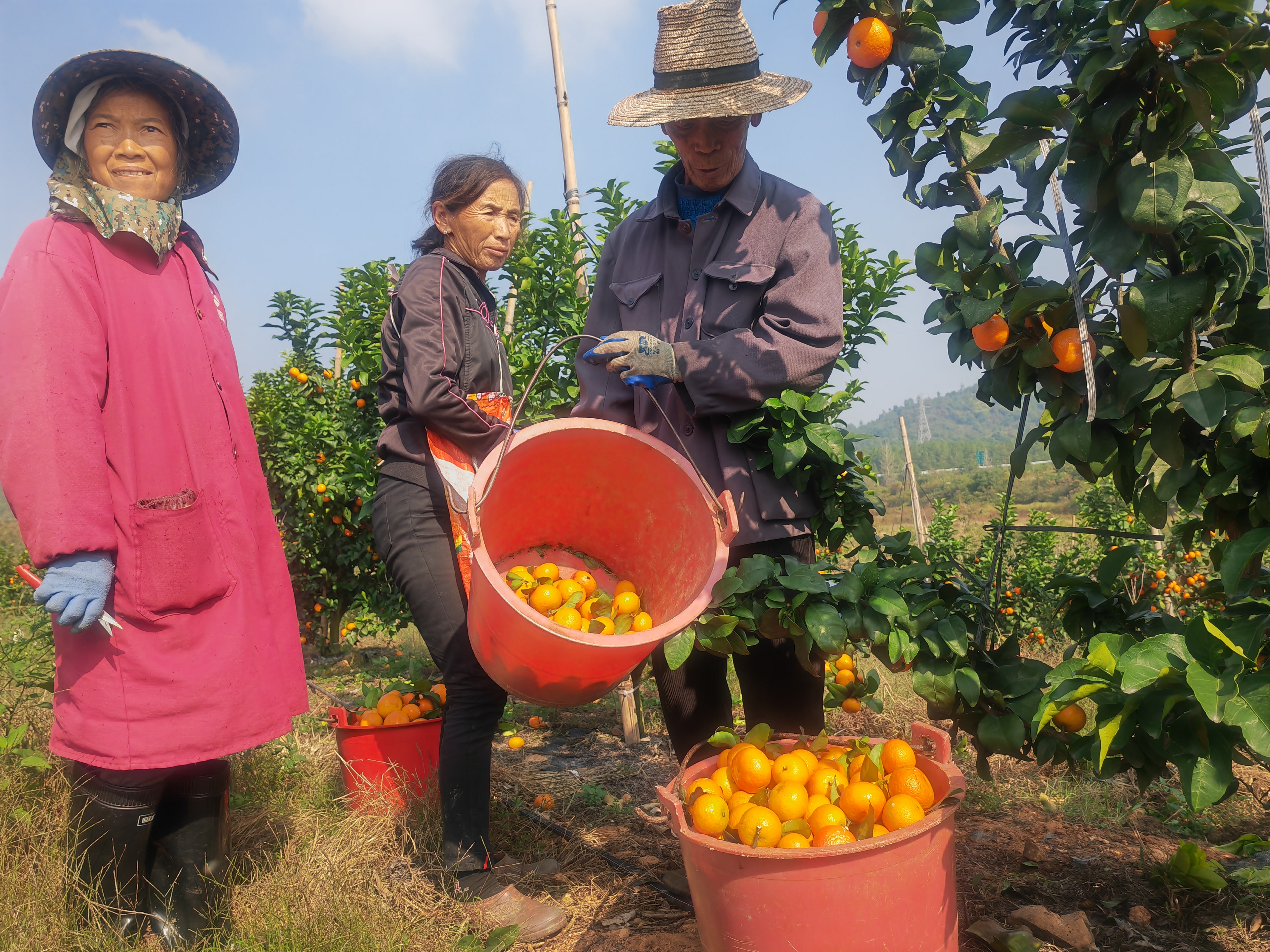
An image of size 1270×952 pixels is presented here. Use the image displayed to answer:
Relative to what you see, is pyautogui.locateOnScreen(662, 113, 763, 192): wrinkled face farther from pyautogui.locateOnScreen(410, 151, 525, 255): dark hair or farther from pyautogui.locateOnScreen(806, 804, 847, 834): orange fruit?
pyautogui.locateOnScreen(806, 804, 847, 834): orange fruit

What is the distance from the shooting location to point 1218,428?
52.9 inches

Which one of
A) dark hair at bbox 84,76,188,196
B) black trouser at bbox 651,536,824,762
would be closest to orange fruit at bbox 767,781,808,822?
black trouser at bbox 651,536,824,762

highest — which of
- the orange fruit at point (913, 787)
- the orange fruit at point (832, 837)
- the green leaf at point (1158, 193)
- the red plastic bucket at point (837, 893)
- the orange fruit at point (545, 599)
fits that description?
the green leaf at point (1158, 193)

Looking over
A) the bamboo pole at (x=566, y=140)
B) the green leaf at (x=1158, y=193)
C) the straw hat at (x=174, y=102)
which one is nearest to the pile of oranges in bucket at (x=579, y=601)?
the green leaf at (x=1158, y=193)

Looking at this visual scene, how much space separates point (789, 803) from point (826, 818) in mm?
77

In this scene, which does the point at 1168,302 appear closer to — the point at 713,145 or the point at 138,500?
the point at 713,145

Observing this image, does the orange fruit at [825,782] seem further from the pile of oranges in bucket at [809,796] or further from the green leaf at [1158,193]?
the green leaf at [1158,193]

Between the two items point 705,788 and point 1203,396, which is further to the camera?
point 705,788

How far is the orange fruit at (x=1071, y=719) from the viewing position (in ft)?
4.97

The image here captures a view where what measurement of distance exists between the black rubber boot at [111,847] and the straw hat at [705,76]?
1.87 meters

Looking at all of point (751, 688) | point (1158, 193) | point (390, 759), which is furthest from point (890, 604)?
point (390, 759)

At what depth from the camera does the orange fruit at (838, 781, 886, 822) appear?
4.75 feet

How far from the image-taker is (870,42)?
1508 mm

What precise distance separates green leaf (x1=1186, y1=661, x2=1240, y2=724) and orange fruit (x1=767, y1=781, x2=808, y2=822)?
67cm
